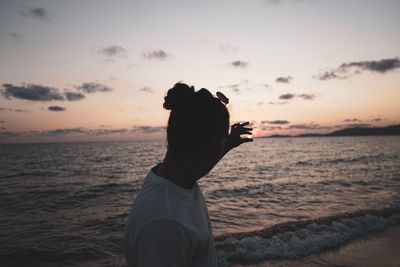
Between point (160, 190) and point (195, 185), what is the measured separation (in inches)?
12.9

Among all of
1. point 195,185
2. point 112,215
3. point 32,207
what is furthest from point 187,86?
point 32,207

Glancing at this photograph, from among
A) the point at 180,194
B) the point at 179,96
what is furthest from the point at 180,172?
→ the point at 179,96

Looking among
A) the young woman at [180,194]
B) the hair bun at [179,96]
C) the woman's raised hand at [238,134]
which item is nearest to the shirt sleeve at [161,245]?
the young woman at [180,194]

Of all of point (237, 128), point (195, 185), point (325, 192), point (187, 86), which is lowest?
point (325, 192)

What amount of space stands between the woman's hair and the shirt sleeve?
0.44 m

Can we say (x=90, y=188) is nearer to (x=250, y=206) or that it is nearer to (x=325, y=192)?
(x=250, y=206)

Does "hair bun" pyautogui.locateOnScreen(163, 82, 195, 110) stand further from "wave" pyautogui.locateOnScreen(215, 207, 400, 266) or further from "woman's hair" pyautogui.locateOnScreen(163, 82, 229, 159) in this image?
"wave" pyautogui.locateOnScreen(215, 207, 400, 266)

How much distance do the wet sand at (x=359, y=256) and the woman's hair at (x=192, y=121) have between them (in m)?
6.65

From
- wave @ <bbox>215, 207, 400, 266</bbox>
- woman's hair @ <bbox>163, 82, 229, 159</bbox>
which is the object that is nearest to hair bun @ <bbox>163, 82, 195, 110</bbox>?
woman's hair @ <bbox>163, 82, 229, 159</bbox>

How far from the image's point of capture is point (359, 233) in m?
9.73

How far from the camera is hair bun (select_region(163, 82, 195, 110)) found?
177cm

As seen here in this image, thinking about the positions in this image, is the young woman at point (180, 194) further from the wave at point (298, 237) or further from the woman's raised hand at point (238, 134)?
the wave at point (298, 237)

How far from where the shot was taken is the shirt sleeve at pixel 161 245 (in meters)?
1.42

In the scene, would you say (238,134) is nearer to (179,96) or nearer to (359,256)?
(179,96)
